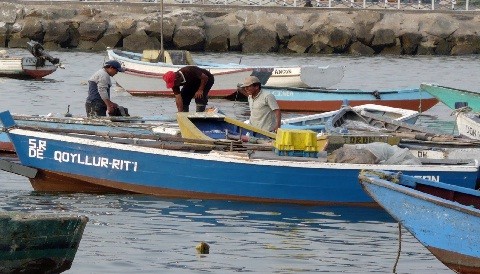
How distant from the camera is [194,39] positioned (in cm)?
5588

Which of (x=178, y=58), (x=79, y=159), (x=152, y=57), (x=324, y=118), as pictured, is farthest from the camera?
(x=152, y=57)

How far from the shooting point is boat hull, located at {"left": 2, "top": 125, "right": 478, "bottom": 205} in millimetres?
16547

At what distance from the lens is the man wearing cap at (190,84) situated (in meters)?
21.3

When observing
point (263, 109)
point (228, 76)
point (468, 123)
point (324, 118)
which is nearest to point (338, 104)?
point (228, 76)

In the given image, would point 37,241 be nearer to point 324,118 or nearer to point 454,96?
point 324,118

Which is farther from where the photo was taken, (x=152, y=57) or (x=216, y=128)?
(x=152, y=57)

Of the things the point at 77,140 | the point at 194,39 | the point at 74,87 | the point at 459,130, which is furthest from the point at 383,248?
the point at 194,39

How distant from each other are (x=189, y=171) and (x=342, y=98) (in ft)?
47.4

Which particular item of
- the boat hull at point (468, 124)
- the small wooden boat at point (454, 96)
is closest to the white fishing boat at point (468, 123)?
the boat hull at point (468, 124)

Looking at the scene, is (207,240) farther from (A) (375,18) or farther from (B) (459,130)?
(A) (375,18)

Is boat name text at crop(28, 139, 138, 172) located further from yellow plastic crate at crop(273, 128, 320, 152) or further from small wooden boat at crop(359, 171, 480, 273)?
small wooden boat at crop(359, 171, 480, 273)

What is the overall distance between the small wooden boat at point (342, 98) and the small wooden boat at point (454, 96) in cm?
241

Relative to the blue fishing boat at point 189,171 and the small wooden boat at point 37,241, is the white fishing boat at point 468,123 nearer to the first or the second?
the blue fishing boat at point 189,171

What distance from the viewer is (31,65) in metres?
40.5
